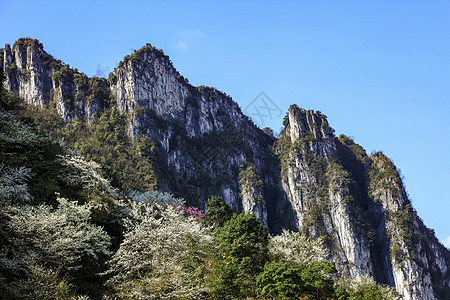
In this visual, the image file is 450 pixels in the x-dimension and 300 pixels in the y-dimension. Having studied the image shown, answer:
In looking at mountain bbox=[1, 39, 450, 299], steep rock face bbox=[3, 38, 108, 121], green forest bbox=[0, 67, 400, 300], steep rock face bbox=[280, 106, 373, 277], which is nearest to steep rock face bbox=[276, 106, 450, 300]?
steep rock face bbox=[280, 106, 373, 277]

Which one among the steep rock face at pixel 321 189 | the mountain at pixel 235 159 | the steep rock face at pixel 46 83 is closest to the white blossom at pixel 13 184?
the mountain at pixel 235 159

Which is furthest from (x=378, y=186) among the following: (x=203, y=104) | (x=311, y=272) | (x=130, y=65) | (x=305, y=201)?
(x=311, y=272)

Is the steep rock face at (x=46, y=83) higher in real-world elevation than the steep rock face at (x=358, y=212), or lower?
higher

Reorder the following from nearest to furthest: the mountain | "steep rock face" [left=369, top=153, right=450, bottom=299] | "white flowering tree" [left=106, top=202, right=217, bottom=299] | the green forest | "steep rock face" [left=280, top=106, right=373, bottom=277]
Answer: the green forest
"white flowering tree" [left=106, top=202, right=217, bottom=299]
"steep rock face" [left=369, top=153, right=450, bottom=299]
the mountain
"steep rock face" [left=280, top=106, right=373, bottom=277]

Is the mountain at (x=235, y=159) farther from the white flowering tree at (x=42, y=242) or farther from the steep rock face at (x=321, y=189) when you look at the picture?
the white flowering tree at (x=42, y=242)

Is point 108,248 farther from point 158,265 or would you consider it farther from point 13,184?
point 13,184

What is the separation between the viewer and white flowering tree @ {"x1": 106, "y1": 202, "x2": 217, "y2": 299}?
17328mm

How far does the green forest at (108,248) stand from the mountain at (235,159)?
209ft

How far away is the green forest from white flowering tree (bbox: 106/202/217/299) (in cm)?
5

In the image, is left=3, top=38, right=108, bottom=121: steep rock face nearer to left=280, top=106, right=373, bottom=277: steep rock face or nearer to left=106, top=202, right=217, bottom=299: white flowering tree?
left=280, top=106, right=373, bottom=277: steep rock face

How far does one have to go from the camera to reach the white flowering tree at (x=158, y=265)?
56.9 feet

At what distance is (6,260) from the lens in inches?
620

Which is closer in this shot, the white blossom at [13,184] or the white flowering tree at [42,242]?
the white flowering tree at [42,242]

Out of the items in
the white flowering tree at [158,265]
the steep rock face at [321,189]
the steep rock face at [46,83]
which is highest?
the steep rock face at [46,83]
